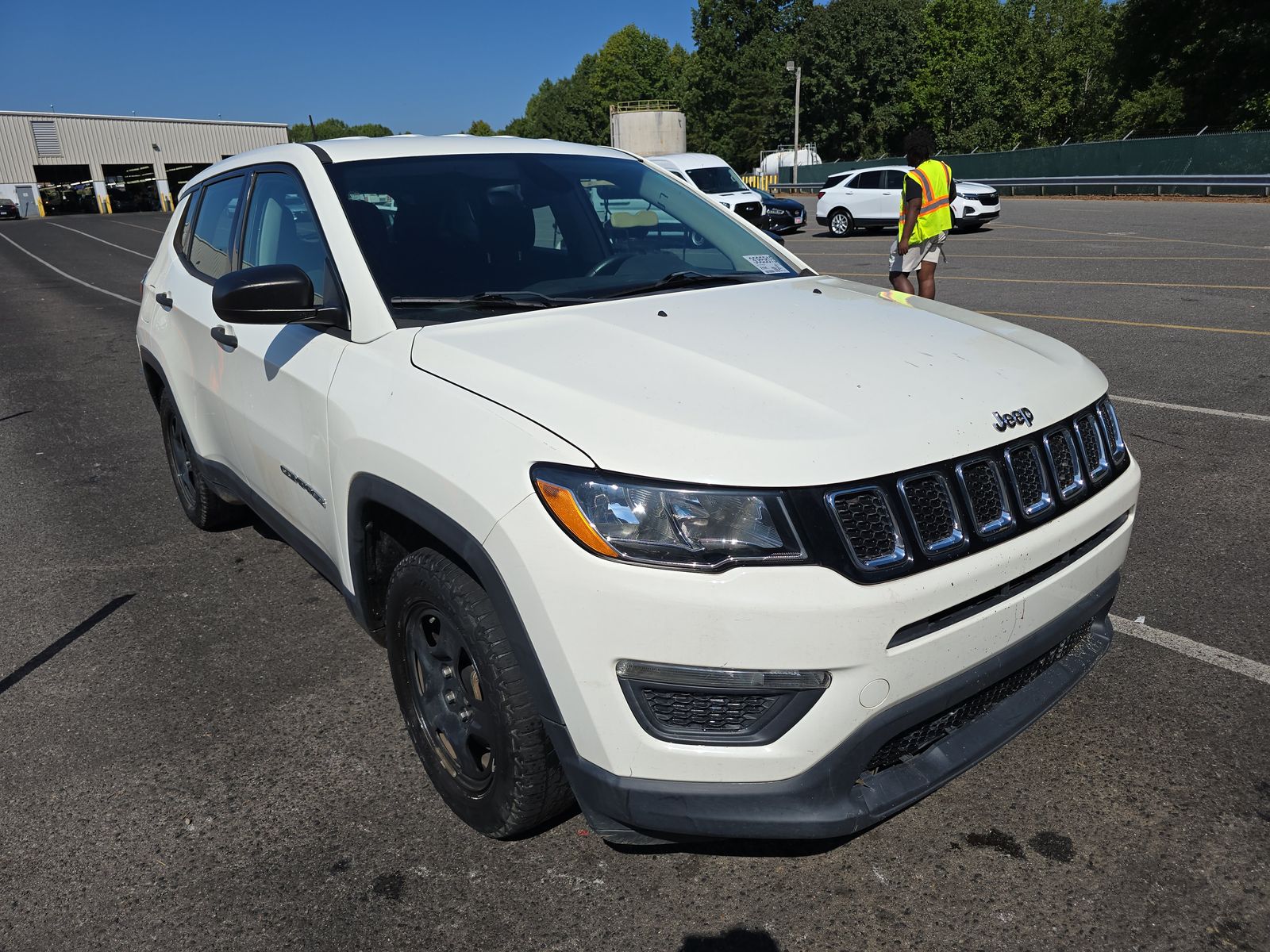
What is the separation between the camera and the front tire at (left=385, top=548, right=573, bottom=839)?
2.23 metres

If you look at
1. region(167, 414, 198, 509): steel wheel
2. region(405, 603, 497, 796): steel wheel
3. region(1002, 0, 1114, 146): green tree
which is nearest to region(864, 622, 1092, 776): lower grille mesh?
region(405, 603, 497, 796): steel wheel

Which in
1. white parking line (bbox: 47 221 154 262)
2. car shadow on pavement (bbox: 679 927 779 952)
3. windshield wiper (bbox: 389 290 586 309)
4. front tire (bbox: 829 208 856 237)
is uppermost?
windshield wiper (bbox: 389 290 586 309)

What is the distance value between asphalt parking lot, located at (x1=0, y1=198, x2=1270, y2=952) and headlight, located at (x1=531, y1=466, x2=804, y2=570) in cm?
97

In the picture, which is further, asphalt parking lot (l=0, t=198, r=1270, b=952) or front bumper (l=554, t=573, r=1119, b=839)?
asphalt parking lot (l=0, t=198, r=1270, b=952)

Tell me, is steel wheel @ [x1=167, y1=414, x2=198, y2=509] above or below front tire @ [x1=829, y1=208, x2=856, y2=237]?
above

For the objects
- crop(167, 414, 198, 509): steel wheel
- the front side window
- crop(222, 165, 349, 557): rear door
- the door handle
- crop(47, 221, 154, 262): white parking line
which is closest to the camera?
crop(222, 165, 349, 557): rear door

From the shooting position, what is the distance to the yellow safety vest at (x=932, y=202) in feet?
29.5

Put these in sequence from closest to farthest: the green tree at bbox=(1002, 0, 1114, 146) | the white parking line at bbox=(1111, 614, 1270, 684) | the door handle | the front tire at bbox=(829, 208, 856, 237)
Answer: the white parking line at bbox=(1111, 614, 1270, 684), the door handle, the front tire at bbox=(829, 208, 856, 237), the green tree at bbox=(1002, 0, 1114, 146)

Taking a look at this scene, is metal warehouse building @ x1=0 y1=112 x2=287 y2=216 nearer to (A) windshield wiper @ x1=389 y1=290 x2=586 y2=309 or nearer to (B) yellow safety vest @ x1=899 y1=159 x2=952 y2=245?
(B) yellow safety vest @ x1=899 y1=159 x2=952 y2=245

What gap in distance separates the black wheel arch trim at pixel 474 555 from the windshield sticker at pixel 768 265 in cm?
174

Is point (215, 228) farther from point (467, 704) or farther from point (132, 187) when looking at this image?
point (132, 187)

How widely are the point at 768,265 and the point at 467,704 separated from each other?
2017mm

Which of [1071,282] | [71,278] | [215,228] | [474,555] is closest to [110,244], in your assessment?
[71,278]

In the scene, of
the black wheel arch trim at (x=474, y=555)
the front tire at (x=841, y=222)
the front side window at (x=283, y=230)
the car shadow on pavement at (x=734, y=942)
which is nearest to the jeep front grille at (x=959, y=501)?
the black wheel arch trim at (x=474, y=555)
